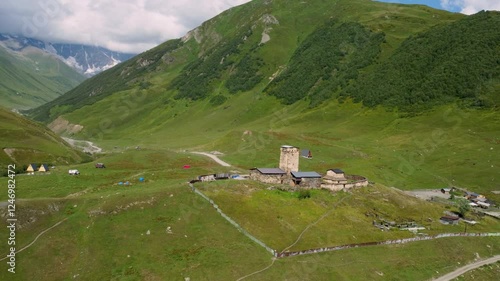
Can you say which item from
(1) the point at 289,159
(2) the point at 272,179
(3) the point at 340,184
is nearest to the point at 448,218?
(3) the point at 340,184

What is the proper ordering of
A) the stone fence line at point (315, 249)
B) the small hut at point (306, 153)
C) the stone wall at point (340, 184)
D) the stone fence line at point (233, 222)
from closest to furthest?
the stone fence line at point (315, 249) → the stone fence line at point (233, 222) → the stone wall at point (340, 184) → the small hut at point (306, 153)

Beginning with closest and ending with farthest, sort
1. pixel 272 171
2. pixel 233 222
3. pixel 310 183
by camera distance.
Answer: pixel 233 222, pixel 310 183, pixel 272 171

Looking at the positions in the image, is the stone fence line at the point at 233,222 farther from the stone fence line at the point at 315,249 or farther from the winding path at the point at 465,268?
the winding path at the point at 465,268

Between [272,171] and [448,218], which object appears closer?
[448,218]

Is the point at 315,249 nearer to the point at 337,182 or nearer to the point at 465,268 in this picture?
the point at 337,182

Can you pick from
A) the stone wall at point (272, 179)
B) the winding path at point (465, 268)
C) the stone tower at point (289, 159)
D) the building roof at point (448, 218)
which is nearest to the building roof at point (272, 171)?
the stone wall at point (272, 179)

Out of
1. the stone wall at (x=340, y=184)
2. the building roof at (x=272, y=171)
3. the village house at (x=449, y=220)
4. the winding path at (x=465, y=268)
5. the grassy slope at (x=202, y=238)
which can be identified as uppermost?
the building roof at (x=272, y=171)

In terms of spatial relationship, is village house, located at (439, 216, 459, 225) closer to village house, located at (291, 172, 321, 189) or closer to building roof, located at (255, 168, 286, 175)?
village house, located at (291, 172, 321, 189)

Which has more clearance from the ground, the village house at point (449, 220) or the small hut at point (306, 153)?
the small hut at point (306, 153)

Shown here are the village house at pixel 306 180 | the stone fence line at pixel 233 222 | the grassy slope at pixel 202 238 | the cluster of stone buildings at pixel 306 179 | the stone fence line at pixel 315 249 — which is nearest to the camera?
the grassy slope at pixel 202 238
